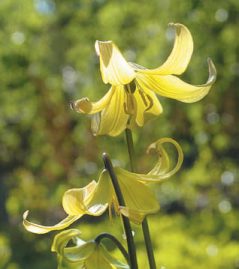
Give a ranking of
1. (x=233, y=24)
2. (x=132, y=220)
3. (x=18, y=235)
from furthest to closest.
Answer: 1. (x=18, y=235)
2. (x=233, y=24)
3. (x=132, y=220)

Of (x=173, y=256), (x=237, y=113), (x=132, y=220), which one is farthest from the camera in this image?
(x=237, y=113)

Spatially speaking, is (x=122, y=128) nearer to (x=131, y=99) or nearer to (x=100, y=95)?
(x=131, y=99)

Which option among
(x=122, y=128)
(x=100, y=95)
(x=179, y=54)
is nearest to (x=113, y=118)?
(x=122, y=128)

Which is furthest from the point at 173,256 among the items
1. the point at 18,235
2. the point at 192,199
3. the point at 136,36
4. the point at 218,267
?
the point at 18,235

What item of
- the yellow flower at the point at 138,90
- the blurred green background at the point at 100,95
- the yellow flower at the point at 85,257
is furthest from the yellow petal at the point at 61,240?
the blurred green background at the point at 100,95

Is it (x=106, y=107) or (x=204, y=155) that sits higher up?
(x=106, y=107)

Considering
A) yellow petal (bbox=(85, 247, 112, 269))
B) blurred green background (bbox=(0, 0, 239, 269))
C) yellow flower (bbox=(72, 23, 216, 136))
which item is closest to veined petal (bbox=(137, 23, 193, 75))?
yellow flower (bbox=(72, 23, 216, 136))

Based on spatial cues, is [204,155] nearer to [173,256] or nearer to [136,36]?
[136,36]
